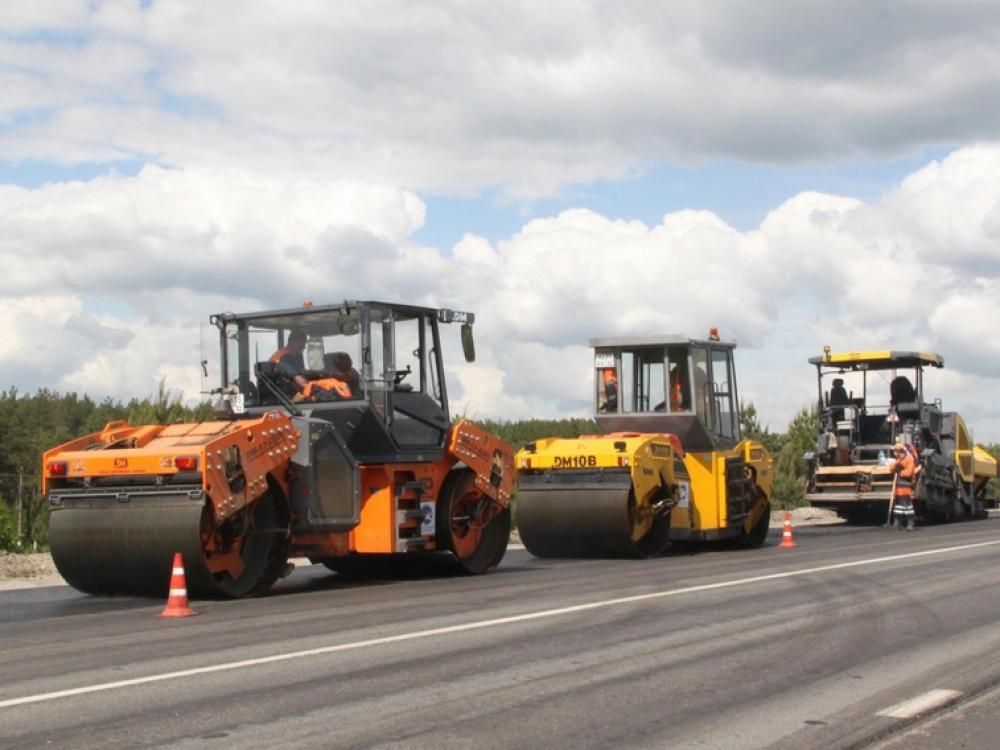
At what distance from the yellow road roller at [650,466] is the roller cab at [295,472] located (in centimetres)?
203

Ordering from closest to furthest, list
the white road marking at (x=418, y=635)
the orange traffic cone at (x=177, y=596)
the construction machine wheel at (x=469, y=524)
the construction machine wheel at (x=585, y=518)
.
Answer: the white road marking at (x=418, y=635), the orange traffic cone at (x=177, y=596), the construction machine wheel at (x=469, y=524), the construction machine wheel at (x=585, y=518)

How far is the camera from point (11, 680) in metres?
7.83

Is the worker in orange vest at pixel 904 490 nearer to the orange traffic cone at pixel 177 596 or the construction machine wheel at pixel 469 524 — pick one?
the construction machine wheel at pixel 469 524

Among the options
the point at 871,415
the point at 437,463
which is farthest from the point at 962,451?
the point at 437,463

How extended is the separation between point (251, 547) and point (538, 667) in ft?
16.7

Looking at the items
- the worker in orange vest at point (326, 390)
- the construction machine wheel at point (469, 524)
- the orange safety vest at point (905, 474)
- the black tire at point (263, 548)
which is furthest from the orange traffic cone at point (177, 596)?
the orange safety vest at point (905, 474)

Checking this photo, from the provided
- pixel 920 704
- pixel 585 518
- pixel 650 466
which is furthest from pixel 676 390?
pixel 920 704

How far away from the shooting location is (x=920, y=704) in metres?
7.27

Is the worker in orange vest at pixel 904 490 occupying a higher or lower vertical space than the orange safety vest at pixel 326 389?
lower

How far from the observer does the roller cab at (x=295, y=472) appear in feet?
39.3

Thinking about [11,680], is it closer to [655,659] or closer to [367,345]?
[655,659]

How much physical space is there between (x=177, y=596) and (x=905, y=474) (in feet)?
59.5

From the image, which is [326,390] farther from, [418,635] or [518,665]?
[518,665]

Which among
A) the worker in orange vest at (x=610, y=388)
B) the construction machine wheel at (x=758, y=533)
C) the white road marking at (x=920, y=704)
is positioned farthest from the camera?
the construction machine wheel at (x=758, y=533)
